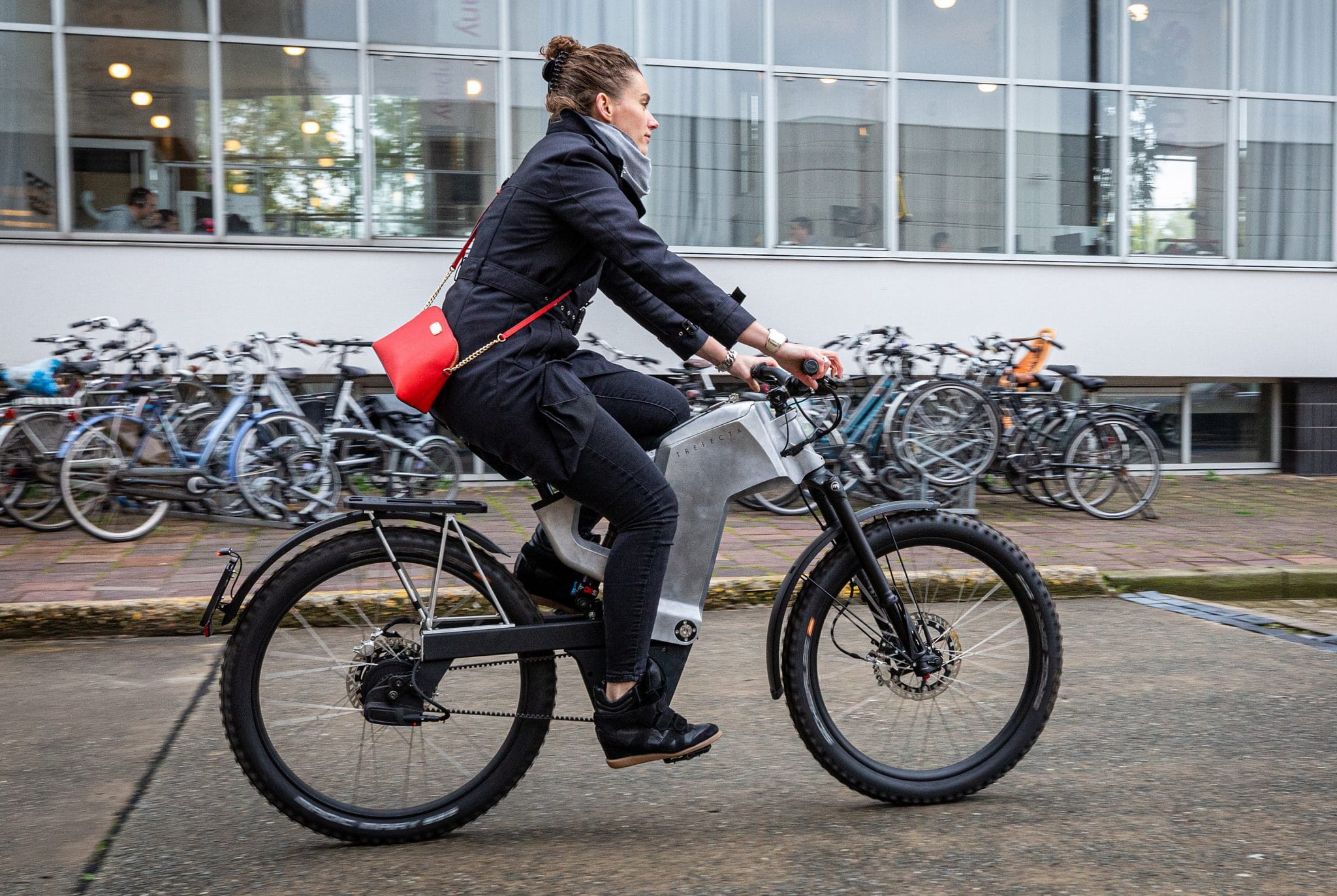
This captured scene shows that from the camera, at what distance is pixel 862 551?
3.30m

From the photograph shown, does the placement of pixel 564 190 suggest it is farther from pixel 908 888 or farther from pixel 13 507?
pixel 13 507

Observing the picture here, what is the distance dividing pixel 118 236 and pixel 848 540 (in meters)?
A: 8.43

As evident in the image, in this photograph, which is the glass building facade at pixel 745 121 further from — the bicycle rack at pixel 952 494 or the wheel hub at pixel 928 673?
the wheel hub at pixel 928 673

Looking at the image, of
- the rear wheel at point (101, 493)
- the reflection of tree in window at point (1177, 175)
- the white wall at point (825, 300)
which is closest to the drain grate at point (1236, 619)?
the white wall at point (825, 300)

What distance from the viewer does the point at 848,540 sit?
10.9ft

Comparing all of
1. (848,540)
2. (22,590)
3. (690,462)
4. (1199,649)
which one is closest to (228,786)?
(690,462)

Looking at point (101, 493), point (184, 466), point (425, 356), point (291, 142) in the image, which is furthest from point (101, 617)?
point (291, 142)

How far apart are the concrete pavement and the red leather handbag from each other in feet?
3.02

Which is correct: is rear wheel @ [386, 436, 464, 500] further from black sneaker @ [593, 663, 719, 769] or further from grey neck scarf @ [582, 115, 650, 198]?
grey neck scarf @ [582, 115, 650, 198]

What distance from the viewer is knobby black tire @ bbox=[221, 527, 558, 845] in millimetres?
3002

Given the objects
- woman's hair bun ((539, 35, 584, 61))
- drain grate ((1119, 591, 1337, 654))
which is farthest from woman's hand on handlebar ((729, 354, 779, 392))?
drain grate ((1119, 591, 1337, 654))

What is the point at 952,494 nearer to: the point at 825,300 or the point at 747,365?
the point at 825,300

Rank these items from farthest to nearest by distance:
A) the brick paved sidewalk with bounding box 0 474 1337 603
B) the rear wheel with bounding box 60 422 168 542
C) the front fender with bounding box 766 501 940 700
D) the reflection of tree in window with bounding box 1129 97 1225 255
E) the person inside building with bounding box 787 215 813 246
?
the reflection of tree in window with bounding box 1129 97 1225 255 → the person inside building with bounding box 787 215 813 246 → the rear wheel with bounding box 60 422 168 542 → the brick paved sidewalk with bounding box 0 474 1337 603 → the front fender with bounding box 766 501 940 700

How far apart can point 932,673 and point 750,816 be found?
622mm
